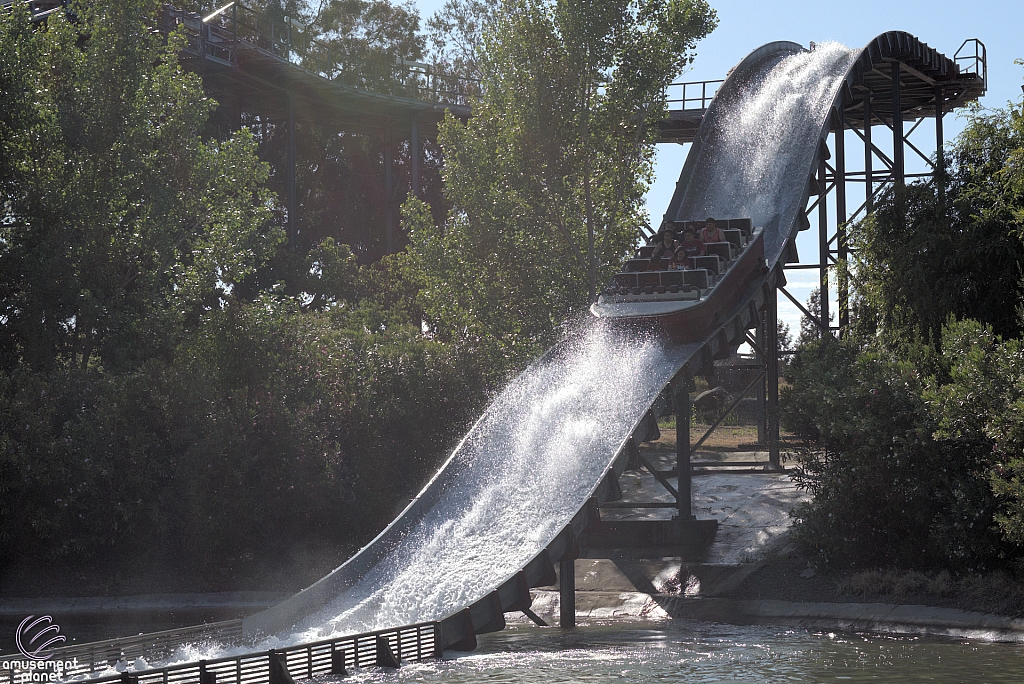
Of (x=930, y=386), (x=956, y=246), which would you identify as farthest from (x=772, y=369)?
(x=930, y=386)

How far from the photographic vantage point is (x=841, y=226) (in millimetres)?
28938

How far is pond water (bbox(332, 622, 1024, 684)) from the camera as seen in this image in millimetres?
12078

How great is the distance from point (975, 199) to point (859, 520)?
621 centimetres

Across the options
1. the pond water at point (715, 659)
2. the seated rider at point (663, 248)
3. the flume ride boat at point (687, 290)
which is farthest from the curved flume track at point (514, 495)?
the seated rider at point (663, 248)

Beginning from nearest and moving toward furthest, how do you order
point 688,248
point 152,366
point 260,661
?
1. point 260,661
2. point 152,366
3. point 688,248

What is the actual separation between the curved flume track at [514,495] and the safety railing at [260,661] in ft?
2.15

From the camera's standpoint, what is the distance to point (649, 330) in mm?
19547

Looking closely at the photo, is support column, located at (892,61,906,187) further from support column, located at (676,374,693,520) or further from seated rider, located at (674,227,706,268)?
support column, located at (676,374,693,520)

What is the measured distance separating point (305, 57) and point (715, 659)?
32283 millimetres

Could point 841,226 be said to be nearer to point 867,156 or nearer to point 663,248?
point 867,156

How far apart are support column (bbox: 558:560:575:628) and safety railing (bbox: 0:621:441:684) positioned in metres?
3.67

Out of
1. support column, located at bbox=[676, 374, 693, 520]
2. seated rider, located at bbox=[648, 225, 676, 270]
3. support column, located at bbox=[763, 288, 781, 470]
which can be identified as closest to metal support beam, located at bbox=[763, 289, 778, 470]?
support column, located at bbox=[763, 288, 781, 470]

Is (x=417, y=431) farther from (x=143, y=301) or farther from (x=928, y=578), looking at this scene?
(x=928, y=578)

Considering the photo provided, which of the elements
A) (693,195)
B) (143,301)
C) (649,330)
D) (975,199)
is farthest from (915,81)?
(143,301)
